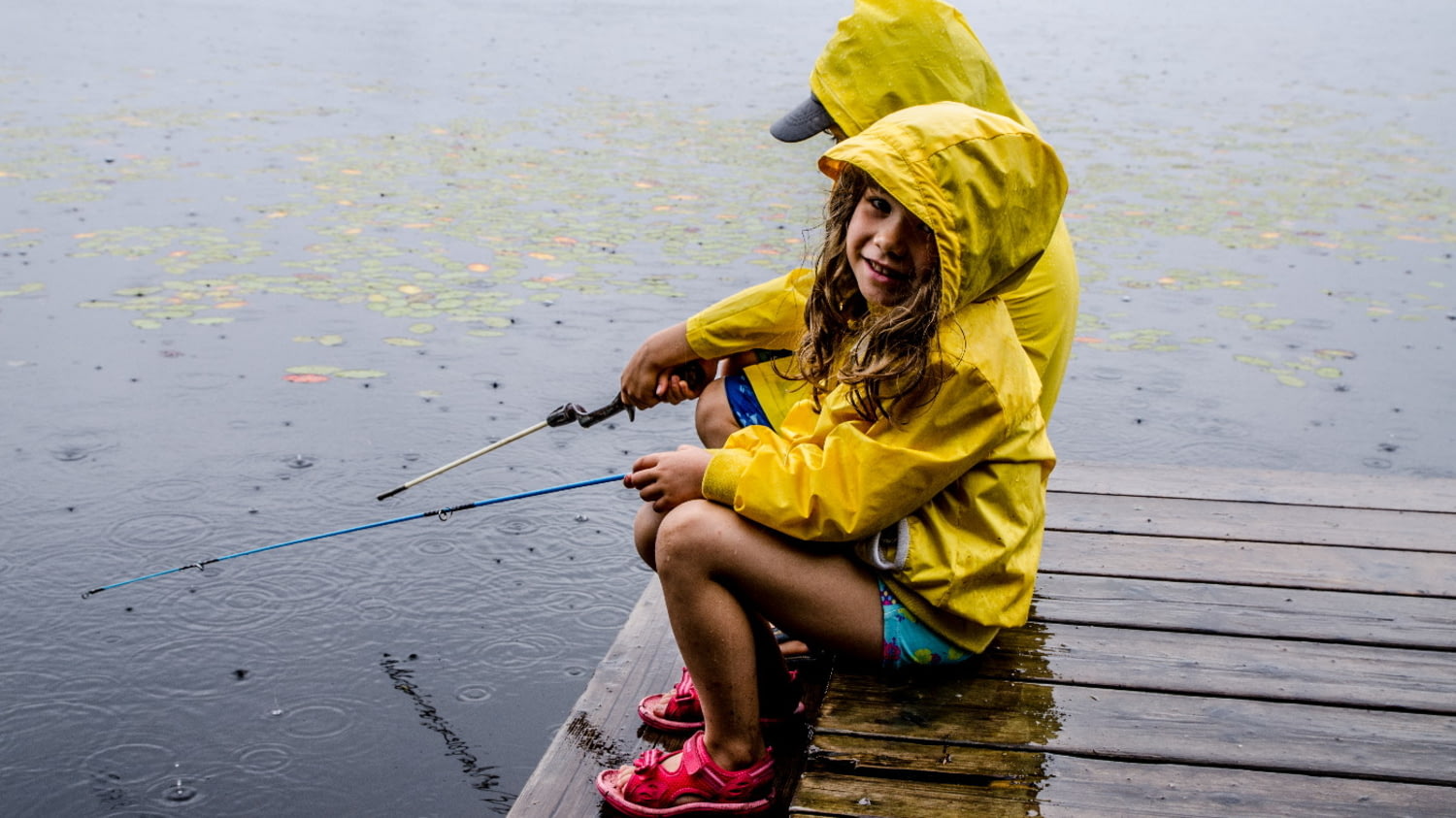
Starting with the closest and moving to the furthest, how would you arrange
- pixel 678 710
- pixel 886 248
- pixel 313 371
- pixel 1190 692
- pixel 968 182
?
pixel 968 182 → pixel 886 248 → pixel 1190 692 → pixel 678 710 → pixel 313 371

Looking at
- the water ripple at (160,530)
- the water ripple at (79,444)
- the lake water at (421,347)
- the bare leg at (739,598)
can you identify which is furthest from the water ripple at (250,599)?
the bare leg at (739,598)

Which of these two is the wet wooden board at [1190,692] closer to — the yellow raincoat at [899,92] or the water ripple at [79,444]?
the yellow raincoat at [899,92]

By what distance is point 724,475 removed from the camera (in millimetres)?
1859

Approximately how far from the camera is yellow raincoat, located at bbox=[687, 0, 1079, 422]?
7.61ft

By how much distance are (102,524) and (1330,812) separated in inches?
101

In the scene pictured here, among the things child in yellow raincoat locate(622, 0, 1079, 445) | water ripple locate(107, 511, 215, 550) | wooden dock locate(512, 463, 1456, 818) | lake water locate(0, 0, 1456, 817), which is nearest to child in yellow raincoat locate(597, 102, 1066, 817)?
wooden dock locate(512, 463, 1456, 818)

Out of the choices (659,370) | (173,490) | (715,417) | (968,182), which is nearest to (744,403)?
(715,417)

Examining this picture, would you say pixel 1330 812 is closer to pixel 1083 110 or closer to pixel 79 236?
pixel 79 236

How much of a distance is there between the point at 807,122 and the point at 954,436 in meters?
0.88

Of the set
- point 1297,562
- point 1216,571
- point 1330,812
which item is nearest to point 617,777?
point 1330,812

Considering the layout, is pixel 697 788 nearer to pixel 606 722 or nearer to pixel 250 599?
pixel 606 722

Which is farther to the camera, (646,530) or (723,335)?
(723,335)

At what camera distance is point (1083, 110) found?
9852 millimetres

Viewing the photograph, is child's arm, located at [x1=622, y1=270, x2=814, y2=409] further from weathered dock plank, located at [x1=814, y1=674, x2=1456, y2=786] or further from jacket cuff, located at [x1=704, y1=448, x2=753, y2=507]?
weathered dock plank, located at [x1=814, y1=674, x2=1456, y2=786]
